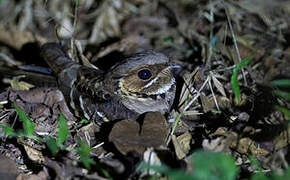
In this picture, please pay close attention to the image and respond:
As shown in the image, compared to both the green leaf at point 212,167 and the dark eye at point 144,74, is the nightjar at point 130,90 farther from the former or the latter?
the green leaf at point 212,167

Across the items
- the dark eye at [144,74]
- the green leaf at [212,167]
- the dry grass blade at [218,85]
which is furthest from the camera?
the dry grass blade at [218,85]

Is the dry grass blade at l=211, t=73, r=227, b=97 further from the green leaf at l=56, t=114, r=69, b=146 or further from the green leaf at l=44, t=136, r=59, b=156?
the green leaf at l=44, t=136, r=59, b=156

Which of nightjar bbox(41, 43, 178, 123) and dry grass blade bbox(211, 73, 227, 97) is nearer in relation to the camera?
nightjar bbox(41, 43, 178, 123)

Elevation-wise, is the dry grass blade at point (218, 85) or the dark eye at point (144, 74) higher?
the dark eye at point (144, 74)

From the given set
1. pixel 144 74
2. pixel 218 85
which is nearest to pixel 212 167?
pixel 144 74

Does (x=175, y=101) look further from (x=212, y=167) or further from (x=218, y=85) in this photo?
(x=212, y=167)

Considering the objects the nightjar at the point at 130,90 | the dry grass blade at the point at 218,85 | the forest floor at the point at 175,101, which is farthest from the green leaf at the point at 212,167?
the dry grass blade at the point at 218,85

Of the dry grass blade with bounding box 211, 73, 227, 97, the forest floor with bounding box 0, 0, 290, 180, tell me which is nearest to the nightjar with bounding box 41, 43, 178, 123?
the forest floor with bounding box 0, 0, 290, 180
